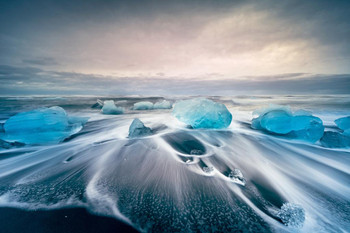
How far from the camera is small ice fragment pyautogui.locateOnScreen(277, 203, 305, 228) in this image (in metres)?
1.23

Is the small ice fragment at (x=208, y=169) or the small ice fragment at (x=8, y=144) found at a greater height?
the small ice fragment at (x=208, y=169)

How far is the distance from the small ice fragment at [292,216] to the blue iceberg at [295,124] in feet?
10.4

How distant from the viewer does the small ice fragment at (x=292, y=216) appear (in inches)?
48.4

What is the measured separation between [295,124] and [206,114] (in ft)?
7.77

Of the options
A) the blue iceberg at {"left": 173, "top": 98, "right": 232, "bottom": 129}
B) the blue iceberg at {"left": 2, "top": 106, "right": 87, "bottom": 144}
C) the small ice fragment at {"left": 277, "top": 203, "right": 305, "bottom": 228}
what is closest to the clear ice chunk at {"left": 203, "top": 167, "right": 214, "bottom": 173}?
the small ice fragment at {"left": 277, "top": 203, "right": 305, "bottom": 228}

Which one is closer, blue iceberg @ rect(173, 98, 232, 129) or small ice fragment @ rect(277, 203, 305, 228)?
small ice fragment @ rect(277, 203, 305, 228)

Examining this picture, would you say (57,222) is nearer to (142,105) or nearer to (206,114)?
(206,114)

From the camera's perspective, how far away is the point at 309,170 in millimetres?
2303

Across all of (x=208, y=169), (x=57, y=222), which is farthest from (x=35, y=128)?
(x=208, y=169)

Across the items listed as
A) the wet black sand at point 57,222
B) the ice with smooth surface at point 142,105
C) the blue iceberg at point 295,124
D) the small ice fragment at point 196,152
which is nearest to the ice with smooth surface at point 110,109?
the ice with smooth surface at point 142,105

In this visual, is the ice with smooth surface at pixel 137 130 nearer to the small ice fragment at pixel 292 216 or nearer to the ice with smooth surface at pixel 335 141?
the small ice fragment at pixel 292 216

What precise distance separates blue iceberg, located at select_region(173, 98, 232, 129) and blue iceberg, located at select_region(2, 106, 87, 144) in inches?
143

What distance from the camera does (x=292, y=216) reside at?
1.28 m

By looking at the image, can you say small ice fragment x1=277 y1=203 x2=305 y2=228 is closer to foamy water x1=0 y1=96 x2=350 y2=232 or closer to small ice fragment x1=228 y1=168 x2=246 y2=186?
foamy water x1=0 y1=96 x2=350 y2=232
